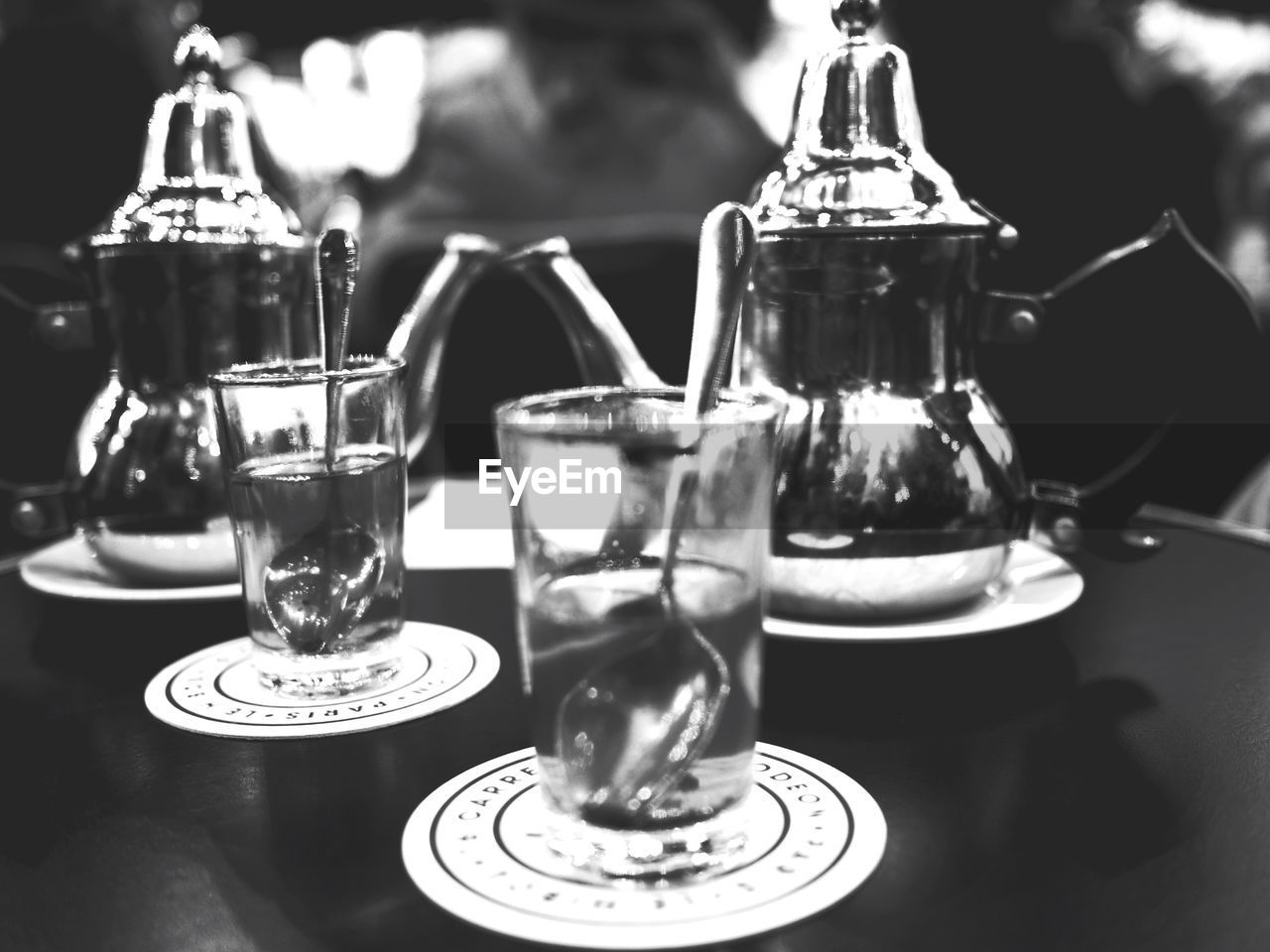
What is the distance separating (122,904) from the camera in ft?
1.16

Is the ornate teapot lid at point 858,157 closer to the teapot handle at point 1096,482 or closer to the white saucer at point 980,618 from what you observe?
the teapot handle at point 1096,482

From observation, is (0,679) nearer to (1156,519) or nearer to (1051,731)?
(1051,731)

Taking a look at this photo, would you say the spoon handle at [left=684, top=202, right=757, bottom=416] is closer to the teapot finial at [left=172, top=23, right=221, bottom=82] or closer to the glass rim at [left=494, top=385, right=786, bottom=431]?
the glass rim at [left=494, top=385, right=786, bottom=431]

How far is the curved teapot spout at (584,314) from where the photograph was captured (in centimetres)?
68

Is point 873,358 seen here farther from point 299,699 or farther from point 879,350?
point 299,699

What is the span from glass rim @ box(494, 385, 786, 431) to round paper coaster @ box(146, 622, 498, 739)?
167 millimetres

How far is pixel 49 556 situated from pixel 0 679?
0.78 ft

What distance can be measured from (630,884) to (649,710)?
50 millimetres

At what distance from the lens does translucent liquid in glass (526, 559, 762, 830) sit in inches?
13.9

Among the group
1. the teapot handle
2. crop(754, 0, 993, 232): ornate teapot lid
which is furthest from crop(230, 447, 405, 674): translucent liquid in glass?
the teapot handle

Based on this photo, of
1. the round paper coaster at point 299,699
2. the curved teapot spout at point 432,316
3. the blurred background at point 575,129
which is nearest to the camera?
the round paper coaster at point 299,699

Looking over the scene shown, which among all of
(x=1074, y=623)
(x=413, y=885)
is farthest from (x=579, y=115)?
(x=413, y=885)

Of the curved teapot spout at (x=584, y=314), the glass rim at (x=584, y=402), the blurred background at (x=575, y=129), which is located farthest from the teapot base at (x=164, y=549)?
the blurred background at (x=575, y=129)

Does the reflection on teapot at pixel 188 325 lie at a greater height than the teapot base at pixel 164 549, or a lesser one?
greater
